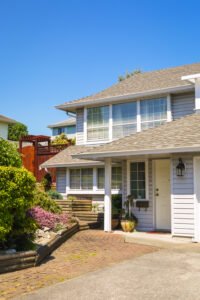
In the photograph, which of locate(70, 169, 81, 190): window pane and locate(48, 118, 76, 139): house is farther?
locate(48, 118, 76, 139): house

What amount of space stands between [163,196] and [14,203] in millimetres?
6862

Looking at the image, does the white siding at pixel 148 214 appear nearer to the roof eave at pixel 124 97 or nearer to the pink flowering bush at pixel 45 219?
the pink flowering bush at pixel 45 219

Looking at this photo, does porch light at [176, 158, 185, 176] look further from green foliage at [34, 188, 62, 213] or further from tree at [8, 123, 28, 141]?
tree at [8, 123, 28, 141]

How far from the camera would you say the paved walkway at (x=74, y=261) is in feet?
17.9

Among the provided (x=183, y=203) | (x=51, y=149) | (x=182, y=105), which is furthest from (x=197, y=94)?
(x=51, y=149)

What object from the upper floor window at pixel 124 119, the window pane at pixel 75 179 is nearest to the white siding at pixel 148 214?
the upper floor window at pixel 124 119

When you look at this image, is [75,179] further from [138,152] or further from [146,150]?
[146,150]

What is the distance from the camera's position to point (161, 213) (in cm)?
1217

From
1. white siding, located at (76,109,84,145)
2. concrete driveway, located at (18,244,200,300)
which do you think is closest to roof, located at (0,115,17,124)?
white siding, located at (76,109,84,145)

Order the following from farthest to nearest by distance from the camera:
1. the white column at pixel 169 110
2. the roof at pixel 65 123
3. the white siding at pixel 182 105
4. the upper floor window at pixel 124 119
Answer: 1. the roof at pixel 65 123
2. the upper floor window at pixel 124 119
3. the white column at pixel 169 110
4. the white siding at pixel 182 105

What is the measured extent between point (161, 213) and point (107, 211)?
1.95m

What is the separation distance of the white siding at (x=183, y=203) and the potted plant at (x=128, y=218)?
1.84 metres

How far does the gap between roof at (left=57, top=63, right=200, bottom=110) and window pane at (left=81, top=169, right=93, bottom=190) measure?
327 cm

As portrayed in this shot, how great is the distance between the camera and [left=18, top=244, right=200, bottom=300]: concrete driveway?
4.84 m
